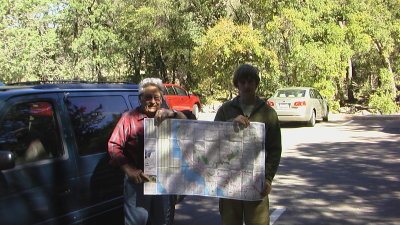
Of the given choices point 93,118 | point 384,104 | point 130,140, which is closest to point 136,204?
point 130,140

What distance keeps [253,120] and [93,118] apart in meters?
1.89

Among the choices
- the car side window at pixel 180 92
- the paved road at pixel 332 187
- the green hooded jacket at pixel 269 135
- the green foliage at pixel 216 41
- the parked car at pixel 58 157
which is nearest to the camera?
the green hooded jacket at pixel 269 135

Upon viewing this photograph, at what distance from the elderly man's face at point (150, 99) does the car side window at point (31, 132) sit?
38.0 inches

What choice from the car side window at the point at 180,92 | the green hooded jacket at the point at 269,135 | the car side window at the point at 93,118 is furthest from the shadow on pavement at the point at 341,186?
the car side window at the point at 180,92

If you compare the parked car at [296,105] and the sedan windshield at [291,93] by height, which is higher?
the sedan windshield at [291,93]

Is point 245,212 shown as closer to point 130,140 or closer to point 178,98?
point 130,140

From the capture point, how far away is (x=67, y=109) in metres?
3.72

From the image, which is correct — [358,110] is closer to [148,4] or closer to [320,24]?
[320,24]

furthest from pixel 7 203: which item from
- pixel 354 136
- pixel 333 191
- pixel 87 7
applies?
pixel 87 7

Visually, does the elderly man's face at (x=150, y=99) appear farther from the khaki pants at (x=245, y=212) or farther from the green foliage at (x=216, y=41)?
the green foliage at (x=216, y=41)

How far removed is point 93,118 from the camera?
160 inches

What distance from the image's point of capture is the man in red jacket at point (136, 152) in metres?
3.13

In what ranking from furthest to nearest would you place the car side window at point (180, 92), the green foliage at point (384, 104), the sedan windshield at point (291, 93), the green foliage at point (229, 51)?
the green foliage at point (229, 51)
the green foliage at point (384, 104)
the car side window at point (180, 92)
the sedan windshield at point (291, 93)

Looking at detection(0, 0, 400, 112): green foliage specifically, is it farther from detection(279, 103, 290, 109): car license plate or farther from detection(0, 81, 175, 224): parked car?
detection(0, 81, 175, 224): parked car
